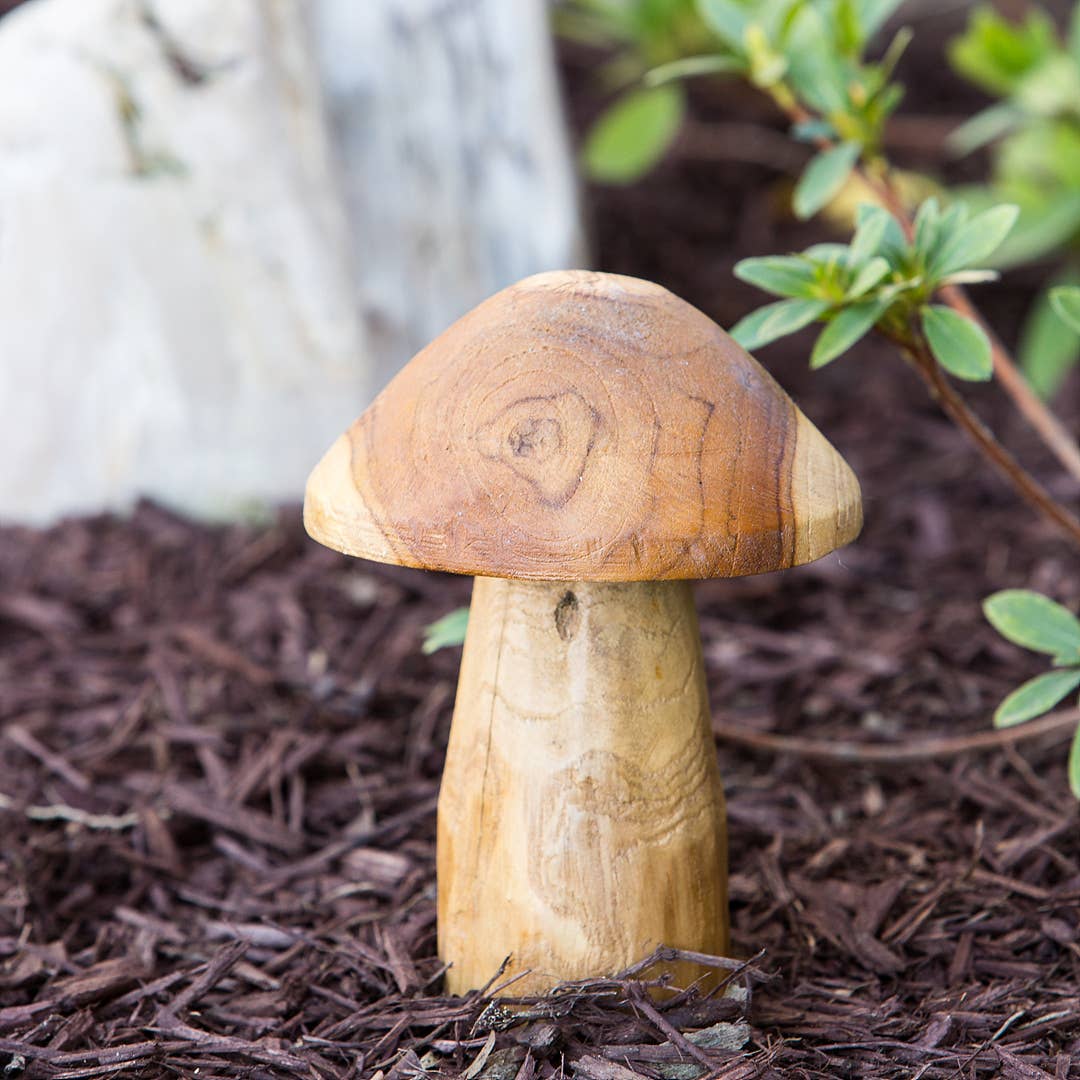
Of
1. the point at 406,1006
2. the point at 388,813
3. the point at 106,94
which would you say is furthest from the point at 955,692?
the point at 106,94

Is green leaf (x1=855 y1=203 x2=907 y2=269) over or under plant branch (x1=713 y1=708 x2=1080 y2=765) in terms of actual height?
over

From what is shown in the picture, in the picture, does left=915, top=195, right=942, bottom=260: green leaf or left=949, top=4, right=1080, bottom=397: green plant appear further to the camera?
left=949, top=4, right=1080, bottom=397: green plant

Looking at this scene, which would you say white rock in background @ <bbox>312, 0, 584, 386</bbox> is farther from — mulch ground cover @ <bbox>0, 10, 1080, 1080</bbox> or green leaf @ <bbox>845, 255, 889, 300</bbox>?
green leaf @ <bbox>845, 255, 889, 300</bbox>

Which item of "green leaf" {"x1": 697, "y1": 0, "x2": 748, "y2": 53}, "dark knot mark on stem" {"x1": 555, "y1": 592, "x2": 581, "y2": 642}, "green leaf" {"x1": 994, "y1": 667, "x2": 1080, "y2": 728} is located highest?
"green leaf" {"x1": 697, "y1": 0, "x2": 748, "y2": 53}

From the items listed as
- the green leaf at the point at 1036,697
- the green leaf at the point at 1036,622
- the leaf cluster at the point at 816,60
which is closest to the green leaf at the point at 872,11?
the leaf cluster at the point at 816,60

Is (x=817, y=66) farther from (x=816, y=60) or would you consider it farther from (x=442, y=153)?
(x=442, y=153)

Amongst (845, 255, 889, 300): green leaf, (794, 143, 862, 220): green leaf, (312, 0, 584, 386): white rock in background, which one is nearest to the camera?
(845, 255, 889, 300): green leaf

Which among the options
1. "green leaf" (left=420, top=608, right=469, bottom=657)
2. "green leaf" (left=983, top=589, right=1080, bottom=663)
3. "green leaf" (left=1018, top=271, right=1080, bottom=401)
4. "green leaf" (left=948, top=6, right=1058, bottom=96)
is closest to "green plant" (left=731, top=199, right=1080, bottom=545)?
"green leaf" (left=983, top=589, right=1080, bottom=663)

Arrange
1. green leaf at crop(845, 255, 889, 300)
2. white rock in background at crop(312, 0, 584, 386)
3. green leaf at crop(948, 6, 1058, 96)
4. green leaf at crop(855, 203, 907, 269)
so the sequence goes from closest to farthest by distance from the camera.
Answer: green leaf at crop(845, 255, 889, 300) < green leaf at crop(855, 203, 907, 269) < green leaf at crop(948, 6, 1058, 96) < white rock in background at crop(312, 0, 584, 386)
